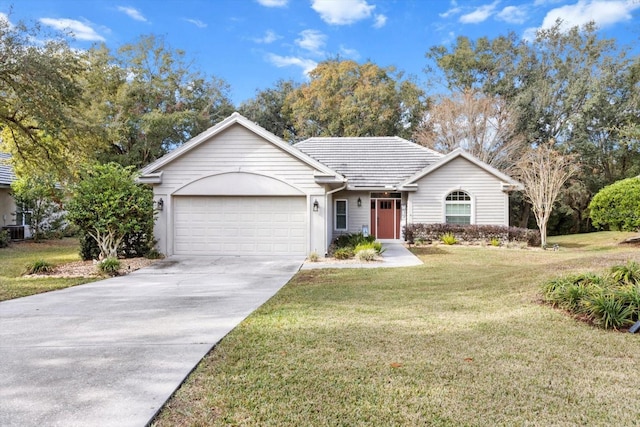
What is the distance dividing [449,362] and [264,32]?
80.8 feet

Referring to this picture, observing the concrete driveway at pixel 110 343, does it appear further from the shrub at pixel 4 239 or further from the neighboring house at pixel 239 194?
the shrub at pixel 4 239

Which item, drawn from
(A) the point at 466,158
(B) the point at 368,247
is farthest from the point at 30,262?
(A) the point at 466,158

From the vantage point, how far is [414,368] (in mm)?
3969

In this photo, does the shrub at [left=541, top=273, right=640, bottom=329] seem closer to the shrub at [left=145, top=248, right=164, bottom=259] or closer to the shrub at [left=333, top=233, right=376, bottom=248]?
the shrub at [left=333, top=233, right=376, bottom=248]

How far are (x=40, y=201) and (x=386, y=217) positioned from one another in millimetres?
16776

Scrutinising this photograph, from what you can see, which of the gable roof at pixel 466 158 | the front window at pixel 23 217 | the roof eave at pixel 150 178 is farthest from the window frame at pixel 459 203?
the front window at pixel 23 217

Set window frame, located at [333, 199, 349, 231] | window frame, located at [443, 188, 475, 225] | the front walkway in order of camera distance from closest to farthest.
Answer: the front walkway
window frame, located at [443, 188, 475, 225]
window frame, located at [333, 199, 349, 231]

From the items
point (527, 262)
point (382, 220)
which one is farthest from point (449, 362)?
point (382, 220)

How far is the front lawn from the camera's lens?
123 inches

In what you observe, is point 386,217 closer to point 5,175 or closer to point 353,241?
point 353,241

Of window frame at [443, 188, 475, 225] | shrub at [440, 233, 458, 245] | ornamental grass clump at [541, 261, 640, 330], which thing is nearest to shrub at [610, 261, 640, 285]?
ornamental grass clump at [541, 261, 640, 330]

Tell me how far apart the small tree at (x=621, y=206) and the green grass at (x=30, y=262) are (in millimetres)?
20726

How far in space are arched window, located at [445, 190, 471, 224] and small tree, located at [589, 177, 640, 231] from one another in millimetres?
6108

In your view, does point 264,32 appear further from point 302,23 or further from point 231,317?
point 231,317
